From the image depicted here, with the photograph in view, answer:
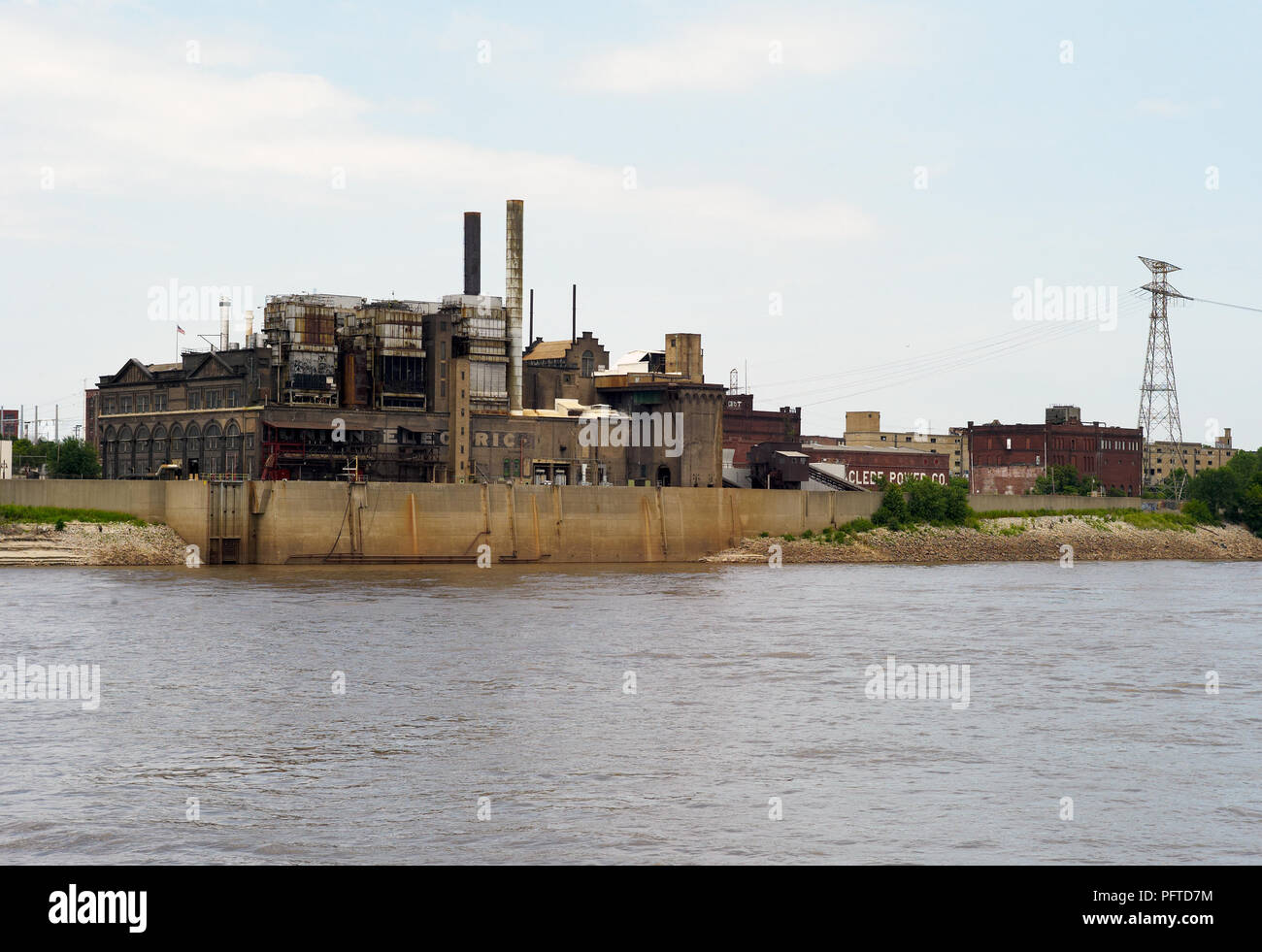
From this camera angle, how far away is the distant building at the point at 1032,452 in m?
192

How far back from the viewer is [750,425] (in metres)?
172

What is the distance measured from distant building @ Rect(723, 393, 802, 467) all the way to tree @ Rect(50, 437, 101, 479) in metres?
Result: 68.7

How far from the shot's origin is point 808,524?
11375 centimetres

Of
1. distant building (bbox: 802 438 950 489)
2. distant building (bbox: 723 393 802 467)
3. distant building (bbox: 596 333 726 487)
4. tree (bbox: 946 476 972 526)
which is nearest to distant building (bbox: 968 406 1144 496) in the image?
distant building (bbox: 802 438 950 489)

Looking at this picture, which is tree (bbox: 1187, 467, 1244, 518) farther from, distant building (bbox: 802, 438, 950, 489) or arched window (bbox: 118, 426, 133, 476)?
arched window (bbox: 118, 426, 133, 476)

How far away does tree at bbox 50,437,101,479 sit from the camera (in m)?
133

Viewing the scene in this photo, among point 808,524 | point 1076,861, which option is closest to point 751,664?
point 1076,861

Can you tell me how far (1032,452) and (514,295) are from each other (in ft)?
320

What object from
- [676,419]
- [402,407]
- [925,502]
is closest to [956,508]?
[925,502]

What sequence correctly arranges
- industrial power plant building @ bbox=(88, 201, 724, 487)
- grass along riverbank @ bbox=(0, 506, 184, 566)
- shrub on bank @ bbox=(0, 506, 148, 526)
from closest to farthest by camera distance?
grass along riverbank @ bbox=(0, 506, 184, 566)
shrub on bank @ bbox=(0, 506, 148, 526)
industrial power plant building @ bbox=(88, 201, 724, 487)

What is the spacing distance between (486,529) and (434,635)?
157ft

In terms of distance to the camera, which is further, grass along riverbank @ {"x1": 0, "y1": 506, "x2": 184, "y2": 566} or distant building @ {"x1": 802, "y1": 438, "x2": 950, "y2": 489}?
distant building @ {"x1": 802, "y1": 438, "x2": 950, "y2": 489}

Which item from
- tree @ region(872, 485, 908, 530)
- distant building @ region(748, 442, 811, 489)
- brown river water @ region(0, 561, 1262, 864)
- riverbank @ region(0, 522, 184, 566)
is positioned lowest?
brown river water @ region(0, 561, 1262, 864)

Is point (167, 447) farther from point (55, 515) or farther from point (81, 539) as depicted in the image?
point (81, 539)
